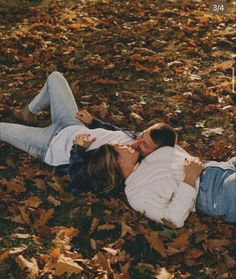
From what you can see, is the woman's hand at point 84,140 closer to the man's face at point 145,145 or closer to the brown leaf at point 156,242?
the man's face at point 145,145

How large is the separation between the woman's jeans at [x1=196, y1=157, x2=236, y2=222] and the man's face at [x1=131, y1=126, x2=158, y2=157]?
54 cm

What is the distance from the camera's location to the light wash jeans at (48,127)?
16.4 ft

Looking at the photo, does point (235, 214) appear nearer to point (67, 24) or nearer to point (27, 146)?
point (27, 146)

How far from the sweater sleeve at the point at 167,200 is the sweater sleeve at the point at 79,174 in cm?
56

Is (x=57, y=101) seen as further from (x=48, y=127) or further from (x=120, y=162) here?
(x=120, y=162)

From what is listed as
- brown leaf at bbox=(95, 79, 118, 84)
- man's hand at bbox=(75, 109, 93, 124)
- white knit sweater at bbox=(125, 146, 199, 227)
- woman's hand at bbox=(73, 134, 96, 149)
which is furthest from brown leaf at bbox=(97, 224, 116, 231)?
brown leaf at bbox=(95, 79, 118, 84)

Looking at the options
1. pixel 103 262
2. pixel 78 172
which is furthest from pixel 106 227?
pixel 78 172

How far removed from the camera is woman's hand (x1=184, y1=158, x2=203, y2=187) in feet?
13.0

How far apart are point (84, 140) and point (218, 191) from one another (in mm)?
1435

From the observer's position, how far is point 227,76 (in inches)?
277

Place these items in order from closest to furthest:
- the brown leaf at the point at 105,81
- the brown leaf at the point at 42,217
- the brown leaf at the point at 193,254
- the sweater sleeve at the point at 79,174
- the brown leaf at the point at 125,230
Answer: the brown leaf at the point at 193,254
the brown leaf at the point at 125,230
the brown leaf at the point at 42,217
the sweater sleeve at the point at 79,174
the brown leaf at the point at 105,81

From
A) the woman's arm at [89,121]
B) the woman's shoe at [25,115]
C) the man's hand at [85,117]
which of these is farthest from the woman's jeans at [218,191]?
the woman's shoe at [25,115]

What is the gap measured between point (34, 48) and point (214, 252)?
5.55 m

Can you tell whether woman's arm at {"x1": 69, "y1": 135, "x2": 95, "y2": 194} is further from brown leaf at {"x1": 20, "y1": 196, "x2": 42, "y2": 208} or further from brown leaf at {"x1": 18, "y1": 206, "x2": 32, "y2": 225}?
brown leaf at {"x1": 18, "y1": 206, "x2": 32, "y2": 225}
